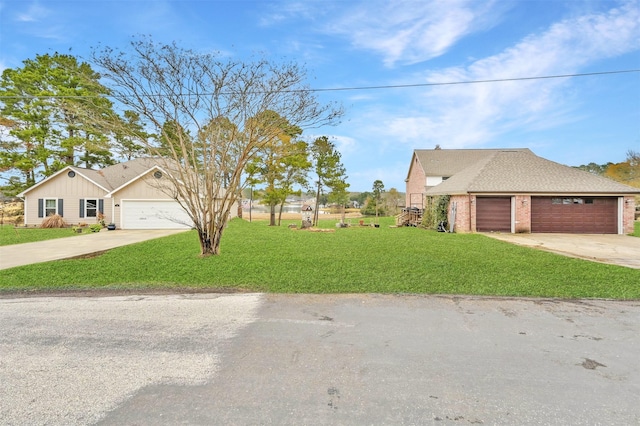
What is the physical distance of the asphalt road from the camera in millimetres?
2283

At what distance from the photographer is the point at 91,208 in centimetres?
2094

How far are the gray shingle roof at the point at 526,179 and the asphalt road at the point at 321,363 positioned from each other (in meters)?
13.4

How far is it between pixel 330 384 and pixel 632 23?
1500cm

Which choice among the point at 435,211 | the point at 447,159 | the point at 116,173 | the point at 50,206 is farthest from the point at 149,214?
the point at 447,159

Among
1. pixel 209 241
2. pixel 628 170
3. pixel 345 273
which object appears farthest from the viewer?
pixel 628 170

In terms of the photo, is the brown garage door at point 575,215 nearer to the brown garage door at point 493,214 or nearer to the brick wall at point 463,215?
the brown garage door at point 493,214

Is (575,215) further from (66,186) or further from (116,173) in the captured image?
(66,186)

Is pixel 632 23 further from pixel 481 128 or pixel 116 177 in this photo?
pixel 116 177

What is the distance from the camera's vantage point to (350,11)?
11.3 meters

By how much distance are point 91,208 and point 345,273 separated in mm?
21028

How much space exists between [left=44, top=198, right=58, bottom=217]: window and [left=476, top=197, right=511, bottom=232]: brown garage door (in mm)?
26324

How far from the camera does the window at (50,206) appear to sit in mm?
20828

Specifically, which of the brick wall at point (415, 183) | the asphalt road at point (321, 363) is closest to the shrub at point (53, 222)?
the asphalt road at point (321, 363)

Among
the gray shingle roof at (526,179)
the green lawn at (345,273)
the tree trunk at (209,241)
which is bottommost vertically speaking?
the green lawn at (345,273)
